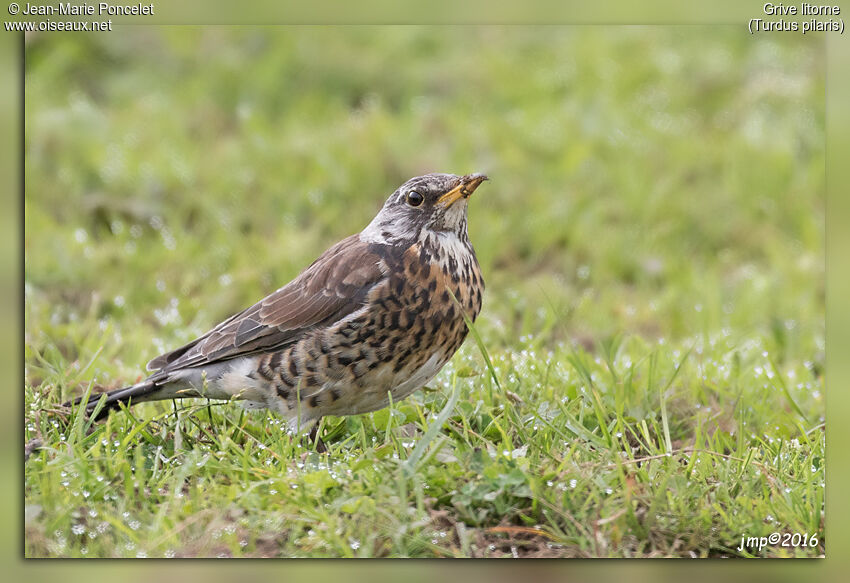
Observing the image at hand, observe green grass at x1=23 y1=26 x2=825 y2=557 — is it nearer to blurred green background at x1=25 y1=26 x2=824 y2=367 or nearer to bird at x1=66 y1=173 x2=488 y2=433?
blurred green background at x1=25 y1=26 x2=824 y2=367

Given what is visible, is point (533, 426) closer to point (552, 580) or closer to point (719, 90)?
point (552, 580)

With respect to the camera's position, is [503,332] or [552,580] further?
[503,332]

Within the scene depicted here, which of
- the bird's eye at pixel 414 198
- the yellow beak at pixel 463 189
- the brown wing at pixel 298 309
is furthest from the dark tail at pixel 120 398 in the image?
the yellow beak at pixel 463 189

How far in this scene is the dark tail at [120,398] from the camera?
4.53 meters

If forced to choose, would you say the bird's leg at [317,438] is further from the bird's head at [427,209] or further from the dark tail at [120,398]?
the bird's head at [427,209]

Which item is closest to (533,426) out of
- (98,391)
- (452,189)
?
(452,189)

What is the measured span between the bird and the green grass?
147 mm

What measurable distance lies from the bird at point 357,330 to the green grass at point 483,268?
15 cm

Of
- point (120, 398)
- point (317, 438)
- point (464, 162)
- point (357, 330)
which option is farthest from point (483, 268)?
point (120, 398)

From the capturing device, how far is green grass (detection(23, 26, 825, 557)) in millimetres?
3871

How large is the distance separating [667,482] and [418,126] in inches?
192

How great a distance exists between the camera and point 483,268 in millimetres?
Answer: 7258

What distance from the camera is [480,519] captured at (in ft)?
12.7

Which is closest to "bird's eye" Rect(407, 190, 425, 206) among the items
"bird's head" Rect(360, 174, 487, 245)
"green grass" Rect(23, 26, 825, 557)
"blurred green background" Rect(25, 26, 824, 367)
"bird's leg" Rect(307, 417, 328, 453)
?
"bird's head" Rect(360, 174, 487, 245)
